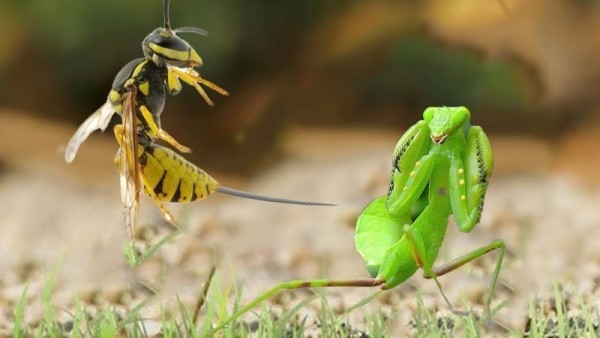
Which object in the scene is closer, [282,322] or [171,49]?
[171,49]

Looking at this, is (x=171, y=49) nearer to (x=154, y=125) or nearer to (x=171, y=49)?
(x=171, y=49)

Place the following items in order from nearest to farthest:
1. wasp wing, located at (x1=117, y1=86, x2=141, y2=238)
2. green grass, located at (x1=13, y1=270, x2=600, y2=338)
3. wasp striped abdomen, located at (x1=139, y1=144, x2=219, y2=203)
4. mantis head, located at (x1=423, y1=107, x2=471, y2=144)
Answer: mantis head, located at (x1=423, y1=107, x2=471, y2=144), wasp wing, located at (x1=117, y1=86, x2=141, y2=238), wasp striped abdomen, located at (x1=139, y1=144, x2=219, y2=203), green grass, located at (x1=13, y1=270, x2=600, y2=338)

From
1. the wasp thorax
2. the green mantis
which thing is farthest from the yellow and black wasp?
the green mantis

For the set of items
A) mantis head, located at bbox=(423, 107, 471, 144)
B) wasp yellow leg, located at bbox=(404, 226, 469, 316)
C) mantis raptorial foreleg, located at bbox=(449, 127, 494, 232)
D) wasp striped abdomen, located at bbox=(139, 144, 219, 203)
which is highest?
mantis head, located at bbox=(423, 107, 471, 144)

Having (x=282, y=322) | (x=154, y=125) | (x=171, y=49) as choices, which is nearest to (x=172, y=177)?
(x=154, y=125)

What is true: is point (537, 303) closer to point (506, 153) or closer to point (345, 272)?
point (345, 272)

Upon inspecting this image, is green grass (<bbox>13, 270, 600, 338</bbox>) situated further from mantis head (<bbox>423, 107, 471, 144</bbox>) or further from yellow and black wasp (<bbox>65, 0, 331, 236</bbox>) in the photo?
mantis head (<bbox>423, 107, 471, 144</bbox>)

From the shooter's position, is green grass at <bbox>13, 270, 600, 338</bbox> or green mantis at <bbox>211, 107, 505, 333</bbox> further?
green grass at <bbox>13, 270, 600, 338</bbox>
